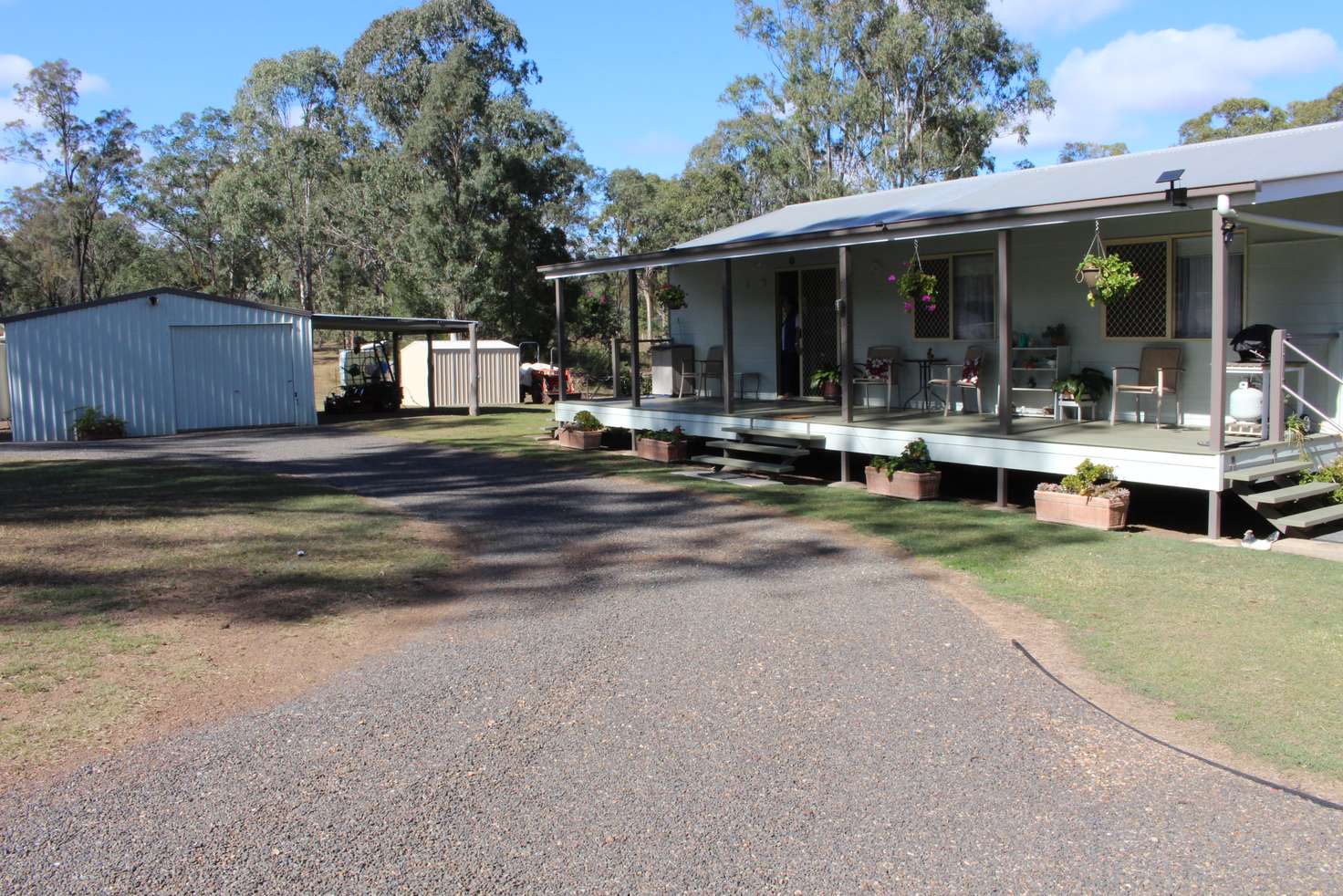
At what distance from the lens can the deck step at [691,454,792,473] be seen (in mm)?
12290

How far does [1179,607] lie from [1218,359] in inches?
111

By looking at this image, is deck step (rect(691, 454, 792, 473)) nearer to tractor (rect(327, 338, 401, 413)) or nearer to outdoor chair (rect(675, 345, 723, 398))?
outdoor chair (rect(675, 345, 723, 398))

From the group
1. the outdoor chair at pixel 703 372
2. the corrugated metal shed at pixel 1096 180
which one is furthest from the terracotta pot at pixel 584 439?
the corrugated metal shed at pixel 1096 180

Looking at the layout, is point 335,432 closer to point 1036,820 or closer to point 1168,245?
point 1168,245

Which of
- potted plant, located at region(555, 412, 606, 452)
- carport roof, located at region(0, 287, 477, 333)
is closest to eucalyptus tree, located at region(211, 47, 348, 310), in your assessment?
carport roof, located at region(0, 287, 477, 333)

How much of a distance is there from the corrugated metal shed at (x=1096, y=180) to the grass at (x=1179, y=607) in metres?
2.99

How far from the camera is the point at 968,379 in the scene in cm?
1232

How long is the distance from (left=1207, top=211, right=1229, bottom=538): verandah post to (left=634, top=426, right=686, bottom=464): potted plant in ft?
23.0

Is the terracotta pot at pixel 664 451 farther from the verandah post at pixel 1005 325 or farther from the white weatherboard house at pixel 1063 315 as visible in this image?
the verandah post at pixel 1005 325

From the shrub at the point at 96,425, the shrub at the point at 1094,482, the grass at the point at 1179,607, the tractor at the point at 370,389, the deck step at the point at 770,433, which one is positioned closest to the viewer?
the grass at the point at 1179,607

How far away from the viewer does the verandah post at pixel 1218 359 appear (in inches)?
322

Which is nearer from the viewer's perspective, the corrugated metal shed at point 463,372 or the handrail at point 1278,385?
the handrail at point 1278,385

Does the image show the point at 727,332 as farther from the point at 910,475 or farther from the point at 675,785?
the point at 675,785

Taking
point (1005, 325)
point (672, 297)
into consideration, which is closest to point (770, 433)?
point (1005, 325)
